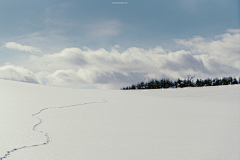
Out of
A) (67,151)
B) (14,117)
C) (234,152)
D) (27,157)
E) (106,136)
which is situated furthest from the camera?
(14,117)

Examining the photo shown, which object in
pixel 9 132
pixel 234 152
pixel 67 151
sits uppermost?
pixel 9 132

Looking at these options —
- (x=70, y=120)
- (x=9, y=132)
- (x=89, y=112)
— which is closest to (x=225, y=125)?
(x=89, y=112)

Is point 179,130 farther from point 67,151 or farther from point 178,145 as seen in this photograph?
point 67,151

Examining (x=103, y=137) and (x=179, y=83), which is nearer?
(x=103, y=137)

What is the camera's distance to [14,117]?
2.53m

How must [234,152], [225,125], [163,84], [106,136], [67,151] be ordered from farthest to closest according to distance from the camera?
1. [163,84]
2. [225,125]
3. [106,136]
4. [234,152]
5. [67,151]

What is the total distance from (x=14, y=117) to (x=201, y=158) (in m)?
2.58

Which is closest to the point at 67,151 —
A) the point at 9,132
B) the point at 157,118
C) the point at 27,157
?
the point at 27,157

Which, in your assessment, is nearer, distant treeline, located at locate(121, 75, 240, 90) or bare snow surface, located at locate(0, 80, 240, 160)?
bare snow surface, located at locate(0, 80, 240, 160)

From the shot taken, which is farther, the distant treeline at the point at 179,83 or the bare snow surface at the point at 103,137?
the distant treeline at the point at 179,83

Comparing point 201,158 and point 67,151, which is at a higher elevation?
point 67,151

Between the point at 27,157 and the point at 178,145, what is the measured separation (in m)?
1.68

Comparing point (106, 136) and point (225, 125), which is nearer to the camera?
point (106, 136)

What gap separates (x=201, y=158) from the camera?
6.08 feet
